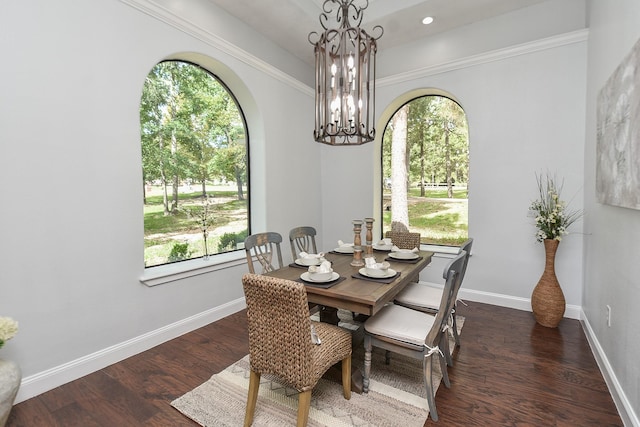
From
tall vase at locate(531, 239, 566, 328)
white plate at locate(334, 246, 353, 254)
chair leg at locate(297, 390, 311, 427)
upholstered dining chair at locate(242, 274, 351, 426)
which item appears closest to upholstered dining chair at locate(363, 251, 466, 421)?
upholstered dining chair at locate(242, 274, 351, 426)

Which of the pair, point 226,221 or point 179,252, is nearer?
point 179,252

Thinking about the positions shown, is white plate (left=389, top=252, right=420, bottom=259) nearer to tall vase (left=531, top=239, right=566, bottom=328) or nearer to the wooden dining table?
the wooden dining table

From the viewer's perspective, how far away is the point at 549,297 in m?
2.96

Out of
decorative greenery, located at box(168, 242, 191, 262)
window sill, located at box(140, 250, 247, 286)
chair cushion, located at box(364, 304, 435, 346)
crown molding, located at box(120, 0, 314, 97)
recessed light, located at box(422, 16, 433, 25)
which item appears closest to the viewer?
chair cushion, located at box(364, 304, 435, 346)

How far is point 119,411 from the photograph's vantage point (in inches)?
75.0

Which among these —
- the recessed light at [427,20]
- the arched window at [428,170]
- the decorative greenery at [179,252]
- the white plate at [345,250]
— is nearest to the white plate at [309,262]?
the white plate at [345,250]

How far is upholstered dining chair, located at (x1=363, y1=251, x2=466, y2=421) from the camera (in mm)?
1815

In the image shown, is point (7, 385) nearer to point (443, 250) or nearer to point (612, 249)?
point (612, 249)

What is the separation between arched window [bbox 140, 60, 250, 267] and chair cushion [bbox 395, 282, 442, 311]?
2166 millimetres

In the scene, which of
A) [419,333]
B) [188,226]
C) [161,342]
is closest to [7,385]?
[161,342]

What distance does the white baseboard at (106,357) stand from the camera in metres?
2.05

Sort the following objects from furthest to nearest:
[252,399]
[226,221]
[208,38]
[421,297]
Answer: [226,221]
[208,38]
[421,297]
[252,399]

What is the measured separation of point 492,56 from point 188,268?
3.99m

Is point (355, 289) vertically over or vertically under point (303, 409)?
over
